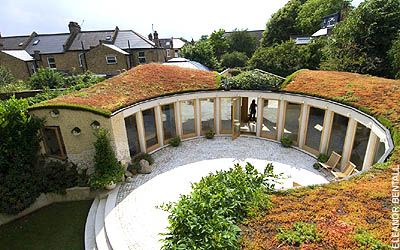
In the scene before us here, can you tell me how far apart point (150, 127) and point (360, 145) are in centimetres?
1220

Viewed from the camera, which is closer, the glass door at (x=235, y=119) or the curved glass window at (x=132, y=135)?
the curved glass window at (x=132, y=135)

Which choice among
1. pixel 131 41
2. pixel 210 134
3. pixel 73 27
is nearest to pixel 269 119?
pixel 210 134

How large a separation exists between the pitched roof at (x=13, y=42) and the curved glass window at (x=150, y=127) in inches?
1443

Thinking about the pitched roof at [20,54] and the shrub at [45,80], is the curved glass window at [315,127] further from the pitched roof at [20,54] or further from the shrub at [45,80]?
the pitched roof at [20,54]

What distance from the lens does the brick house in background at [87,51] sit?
33.5 metres

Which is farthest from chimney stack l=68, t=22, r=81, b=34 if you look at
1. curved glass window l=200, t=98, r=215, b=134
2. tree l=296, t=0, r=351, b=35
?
tree l=296, t=0, r=351, b=35

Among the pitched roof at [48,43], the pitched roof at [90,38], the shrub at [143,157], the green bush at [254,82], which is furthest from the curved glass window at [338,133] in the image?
the pitched roof at [48,43]

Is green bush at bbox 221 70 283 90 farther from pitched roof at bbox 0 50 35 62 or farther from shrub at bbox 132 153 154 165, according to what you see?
pitched roof at bbox 0 50 35 62

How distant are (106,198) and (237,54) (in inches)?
1551

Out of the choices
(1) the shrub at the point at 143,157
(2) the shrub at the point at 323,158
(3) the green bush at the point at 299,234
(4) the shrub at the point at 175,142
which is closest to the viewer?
(3) the green bush at the point at 299,234

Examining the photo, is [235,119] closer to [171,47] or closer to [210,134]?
[210,134]

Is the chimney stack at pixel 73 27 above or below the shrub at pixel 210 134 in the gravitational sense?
above

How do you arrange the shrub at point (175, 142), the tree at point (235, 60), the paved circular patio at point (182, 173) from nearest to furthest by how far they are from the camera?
the paved circular patio at point (182, 173) < the shrub at point (175, 142) < the tree at point (235, 60)

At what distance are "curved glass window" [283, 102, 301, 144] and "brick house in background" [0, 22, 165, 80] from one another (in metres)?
25.5
